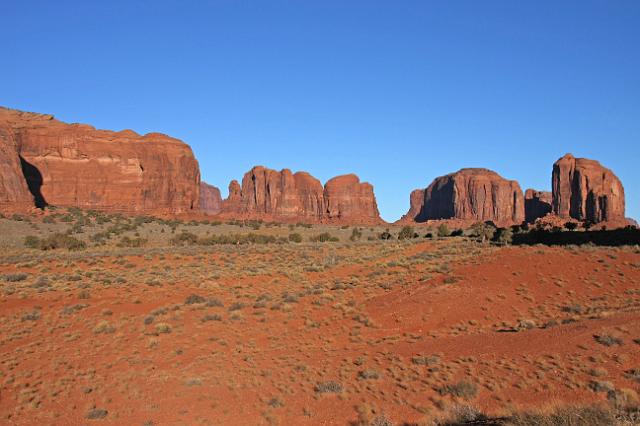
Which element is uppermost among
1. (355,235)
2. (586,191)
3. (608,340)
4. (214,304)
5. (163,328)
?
(586,191)

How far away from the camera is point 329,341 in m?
14.7

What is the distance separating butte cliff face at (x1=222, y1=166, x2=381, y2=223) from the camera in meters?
128

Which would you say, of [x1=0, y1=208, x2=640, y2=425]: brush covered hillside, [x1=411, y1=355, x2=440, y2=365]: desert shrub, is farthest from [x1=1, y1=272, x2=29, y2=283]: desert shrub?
[x1=411, y1=355, x2=440, y2=365]: desert shrub

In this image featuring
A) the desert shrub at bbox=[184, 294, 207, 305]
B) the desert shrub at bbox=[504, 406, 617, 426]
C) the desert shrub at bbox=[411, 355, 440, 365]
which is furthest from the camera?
the desert shrub at bbox=[184, 294, 207, 305]

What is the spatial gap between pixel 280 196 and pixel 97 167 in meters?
59.3

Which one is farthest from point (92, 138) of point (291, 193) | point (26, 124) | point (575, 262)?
point (575, 262)

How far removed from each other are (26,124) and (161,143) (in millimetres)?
21114

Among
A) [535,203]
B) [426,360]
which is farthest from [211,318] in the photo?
[535,203]

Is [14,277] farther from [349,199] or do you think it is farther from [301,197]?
[349,199]

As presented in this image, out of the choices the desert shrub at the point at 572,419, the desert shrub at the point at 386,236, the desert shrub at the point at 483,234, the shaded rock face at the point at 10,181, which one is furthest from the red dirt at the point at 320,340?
the shaded rock face at the point at 10,181

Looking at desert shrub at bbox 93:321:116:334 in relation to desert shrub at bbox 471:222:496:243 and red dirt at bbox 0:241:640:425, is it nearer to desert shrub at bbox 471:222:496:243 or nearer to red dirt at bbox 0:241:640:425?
red dirt at bbox 0:241:640:425

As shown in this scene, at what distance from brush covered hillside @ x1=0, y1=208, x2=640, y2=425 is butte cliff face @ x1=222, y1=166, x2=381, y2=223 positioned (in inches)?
3915

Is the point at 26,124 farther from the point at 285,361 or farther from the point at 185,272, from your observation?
the point at 285,361

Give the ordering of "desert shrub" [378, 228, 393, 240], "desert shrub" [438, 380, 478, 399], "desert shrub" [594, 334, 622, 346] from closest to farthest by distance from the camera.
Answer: "desert shrub" [438, 380, 478, 399]
"desert shrub" [594, 334, 622, 346]
"desert shrub" [378, 228, 393, 240]
